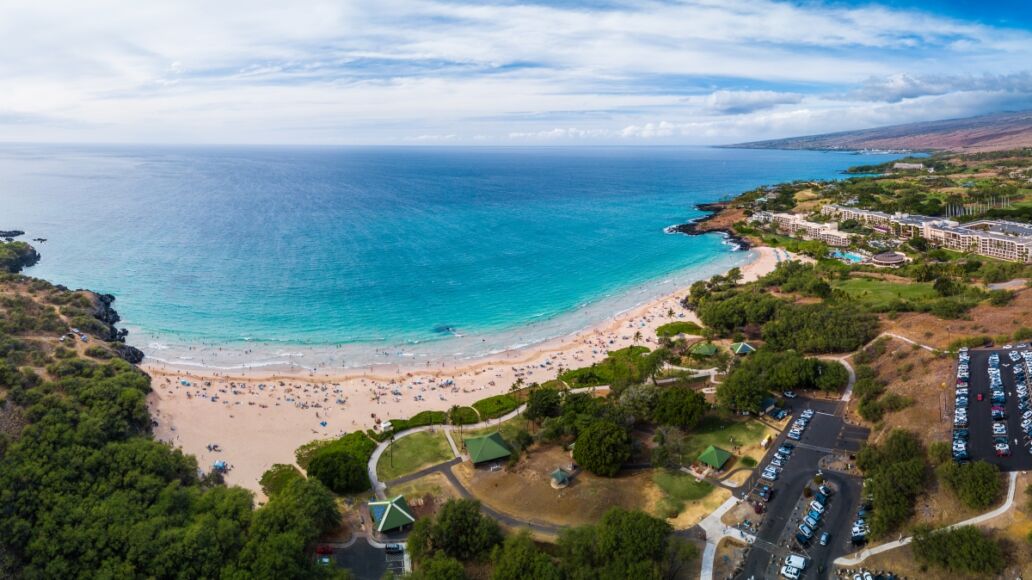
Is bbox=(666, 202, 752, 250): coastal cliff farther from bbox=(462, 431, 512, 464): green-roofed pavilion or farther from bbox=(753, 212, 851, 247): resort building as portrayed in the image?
bbox=(462, 431, 512, 464): green-roofed pavilion

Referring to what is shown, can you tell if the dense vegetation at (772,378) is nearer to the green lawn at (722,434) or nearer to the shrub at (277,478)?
the green lawn at (722,434)

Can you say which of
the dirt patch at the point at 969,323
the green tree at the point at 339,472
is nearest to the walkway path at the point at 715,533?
the green tree at the point at 339,472

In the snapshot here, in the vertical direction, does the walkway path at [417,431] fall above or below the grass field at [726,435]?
below

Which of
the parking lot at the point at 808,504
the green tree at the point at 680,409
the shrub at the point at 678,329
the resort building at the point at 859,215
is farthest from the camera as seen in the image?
the resort building at the point at 859,215

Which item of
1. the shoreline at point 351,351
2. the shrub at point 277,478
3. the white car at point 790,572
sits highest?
the shoreline at point 351,351

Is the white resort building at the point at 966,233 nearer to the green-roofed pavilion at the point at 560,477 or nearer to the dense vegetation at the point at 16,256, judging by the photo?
the green-roofed pavilion at the point at 560,477

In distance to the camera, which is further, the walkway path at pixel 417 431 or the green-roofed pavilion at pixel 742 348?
the green-roofed pavilion at pixel 742 348

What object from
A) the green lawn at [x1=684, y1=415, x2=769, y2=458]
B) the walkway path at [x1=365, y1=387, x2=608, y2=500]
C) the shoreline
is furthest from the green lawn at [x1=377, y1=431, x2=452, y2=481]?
the green lawn at [x1=684, y1=415, x2=769, y2=458]

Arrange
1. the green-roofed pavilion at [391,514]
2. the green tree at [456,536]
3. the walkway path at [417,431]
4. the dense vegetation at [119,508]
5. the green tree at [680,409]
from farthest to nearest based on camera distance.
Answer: the green tree at [680,409] < the walkway path at [417,431] < the green-roofed pavilion at [391,514] < the green tree at [456,536] < the dense vegetation at [119,508]
